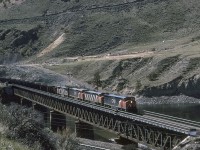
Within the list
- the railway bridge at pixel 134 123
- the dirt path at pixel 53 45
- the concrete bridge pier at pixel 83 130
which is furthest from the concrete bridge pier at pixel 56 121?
the dirt path at pixel 53 45

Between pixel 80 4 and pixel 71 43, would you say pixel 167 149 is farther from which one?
pixel 80 4

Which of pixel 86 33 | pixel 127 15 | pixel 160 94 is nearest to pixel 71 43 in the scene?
pixel 86 33

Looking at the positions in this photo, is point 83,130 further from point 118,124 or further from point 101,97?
point 118,124

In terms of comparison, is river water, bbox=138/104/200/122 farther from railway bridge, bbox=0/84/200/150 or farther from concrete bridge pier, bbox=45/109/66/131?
railway bridge, bbox=0/84/200/150

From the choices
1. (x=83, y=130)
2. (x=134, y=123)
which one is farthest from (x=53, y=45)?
(x=134, y=123)

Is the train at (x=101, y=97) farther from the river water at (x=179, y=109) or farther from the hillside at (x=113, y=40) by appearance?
the hillside at (x=113, y=40)

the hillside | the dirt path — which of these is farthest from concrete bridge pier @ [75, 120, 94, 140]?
the dirt path
